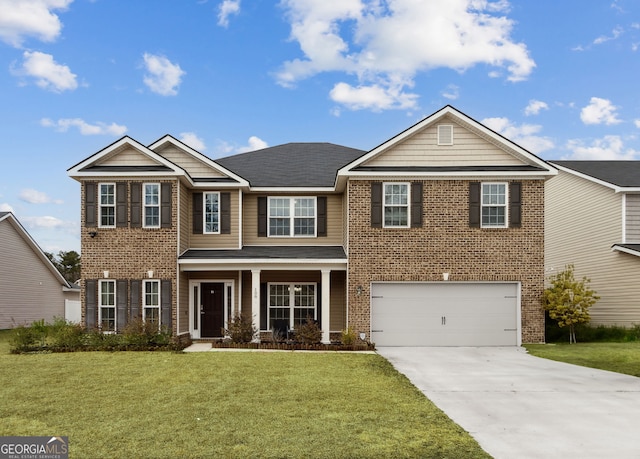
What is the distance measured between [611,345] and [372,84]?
50.7ft

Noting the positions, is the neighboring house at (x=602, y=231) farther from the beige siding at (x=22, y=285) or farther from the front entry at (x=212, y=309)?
the beige siding at (x=22, y=285)

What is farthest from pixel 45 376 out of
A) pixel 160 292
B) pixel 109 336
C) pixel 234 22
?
pixel 234 22

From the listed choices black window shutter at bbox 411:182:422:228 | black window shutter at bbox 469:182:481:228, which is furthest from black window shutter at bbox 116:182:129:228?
black window shutter at bbox 469:182:481:228

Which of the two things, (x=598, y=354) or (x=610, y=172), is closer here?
(x=598, y=354)

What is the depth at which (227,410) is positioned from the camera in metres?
8.17

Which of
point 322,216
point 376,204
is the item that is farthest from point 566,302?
point 322,216

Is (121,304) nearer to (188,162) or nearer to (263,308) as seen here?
(263,308)

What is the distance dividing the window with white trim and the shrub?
378cm

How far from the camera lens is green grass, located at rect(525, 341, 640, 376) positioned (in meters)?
13.1

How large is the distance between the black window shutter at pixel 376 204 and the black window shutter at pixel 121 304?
8582 millimetres

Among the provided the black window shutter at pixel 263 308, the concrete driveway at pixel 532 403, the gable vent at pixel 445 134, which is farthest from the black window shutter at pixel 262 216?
the concrete driveway at pixel 532 403

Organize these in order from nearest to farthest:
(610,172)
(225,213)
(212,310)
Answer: (225,213) < (212,310) < (610,172)

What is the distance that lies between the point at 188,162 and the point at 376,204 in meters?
7.09

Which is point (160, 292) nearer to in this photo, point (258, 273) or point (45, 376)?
point (258, 273)
